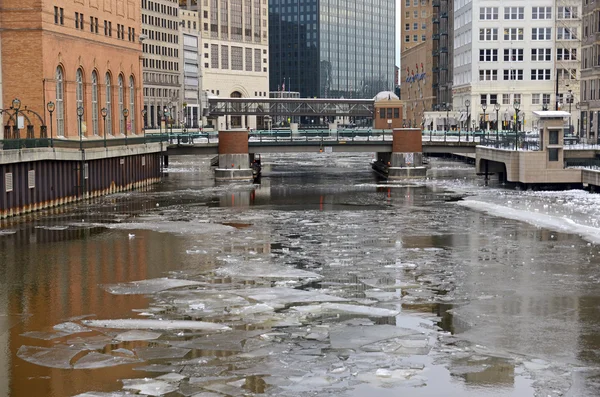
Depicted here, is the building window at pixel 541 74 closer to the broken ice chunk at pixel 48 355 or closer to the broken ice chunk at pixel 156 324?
the broken ice chunk at pixel 156 324

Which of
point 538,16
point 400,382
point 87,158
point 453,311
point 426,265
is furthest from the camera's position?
point 538,16

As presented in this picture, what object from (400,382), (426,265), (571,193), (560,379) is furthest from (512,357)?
(571,193)

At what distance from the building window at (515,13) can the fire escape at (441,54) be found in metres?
25.9

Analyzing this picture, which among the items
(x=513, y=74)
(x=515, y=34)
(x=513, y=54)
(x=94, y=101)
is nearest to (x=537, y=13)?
(x=515, y=34)

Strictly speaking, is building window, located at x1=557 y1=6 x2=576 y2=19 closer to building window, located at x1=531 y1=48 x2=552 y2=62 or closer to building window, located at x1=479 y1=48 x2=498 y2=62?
→ building window, located at x1=531 y1=48 x2=552 y2=62

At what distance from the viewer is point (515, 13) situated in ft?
476

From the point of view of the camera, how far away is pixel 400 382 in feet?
82.7

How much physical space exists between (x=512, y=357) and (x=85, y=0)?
7364 cm

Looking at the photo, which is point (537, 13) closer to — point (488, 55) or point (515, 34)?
point (515, 34)

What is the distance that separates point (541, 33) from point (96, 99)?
7267 cm

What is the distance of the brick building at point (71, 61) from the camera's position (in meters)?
81.5

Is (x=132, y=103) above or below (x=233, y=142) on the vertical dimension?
above

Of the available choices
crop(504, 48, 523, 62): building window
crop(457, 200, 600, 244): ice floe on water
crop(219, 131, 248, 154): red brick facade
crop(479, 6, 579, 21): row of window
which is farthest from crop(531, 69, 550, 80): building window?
crop(457, 200, 600, 244): ice floe on water

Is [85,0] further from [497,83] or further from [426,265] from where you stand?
[497,83]
